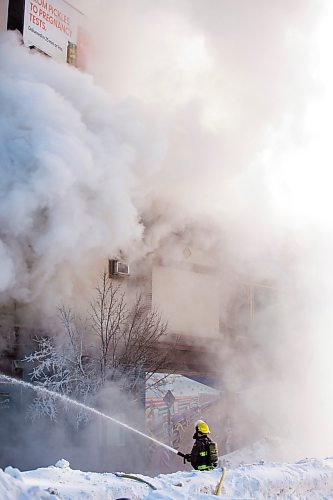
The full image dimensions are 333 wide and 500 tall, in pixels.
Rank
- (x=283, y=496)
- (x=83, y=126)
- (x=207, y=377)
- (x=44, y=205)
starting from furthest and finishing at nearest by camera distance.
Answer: (x=207, y=377), (x=83, y=126), (x=44, y=205), (x=283, y=496)

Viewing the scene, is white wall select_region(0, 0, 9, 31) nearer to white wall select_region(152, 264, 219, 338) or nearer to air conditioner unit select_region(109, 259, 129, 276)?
air conditioner unit select_region(109, 259, 129, 276)

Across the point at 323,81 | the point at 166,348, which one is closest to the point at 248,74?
the point at 323,81

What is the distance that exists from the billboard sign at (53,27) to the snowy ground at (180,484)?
31.5ft

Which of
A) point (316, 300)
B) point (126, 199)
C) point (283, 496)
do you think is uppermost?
point (126, 199)

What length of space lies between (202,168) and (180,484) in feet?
32.6

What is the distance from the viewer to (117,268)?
1456 cm

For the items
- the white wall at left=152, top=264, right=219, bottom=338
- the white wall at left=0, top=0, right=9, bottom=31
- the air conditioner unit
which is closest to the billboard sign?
the white wall at left=0, top=0, right=9, bottom=31

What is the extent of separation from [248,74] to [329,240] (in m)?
5.63

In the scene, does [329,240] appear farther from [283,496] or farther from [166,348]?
[283,496]

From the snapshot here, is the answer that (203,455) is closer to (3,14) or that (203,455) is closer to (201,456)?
(201,456)

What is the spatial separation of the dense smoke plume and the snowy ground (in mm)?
5263

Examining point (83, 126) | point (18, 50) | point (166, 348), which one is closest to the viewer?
point (83, 126)

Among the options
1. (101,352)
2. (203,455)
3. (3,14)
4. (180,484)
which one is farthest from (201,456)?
(3,14)

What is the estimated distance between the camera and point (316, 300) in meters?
19.8
